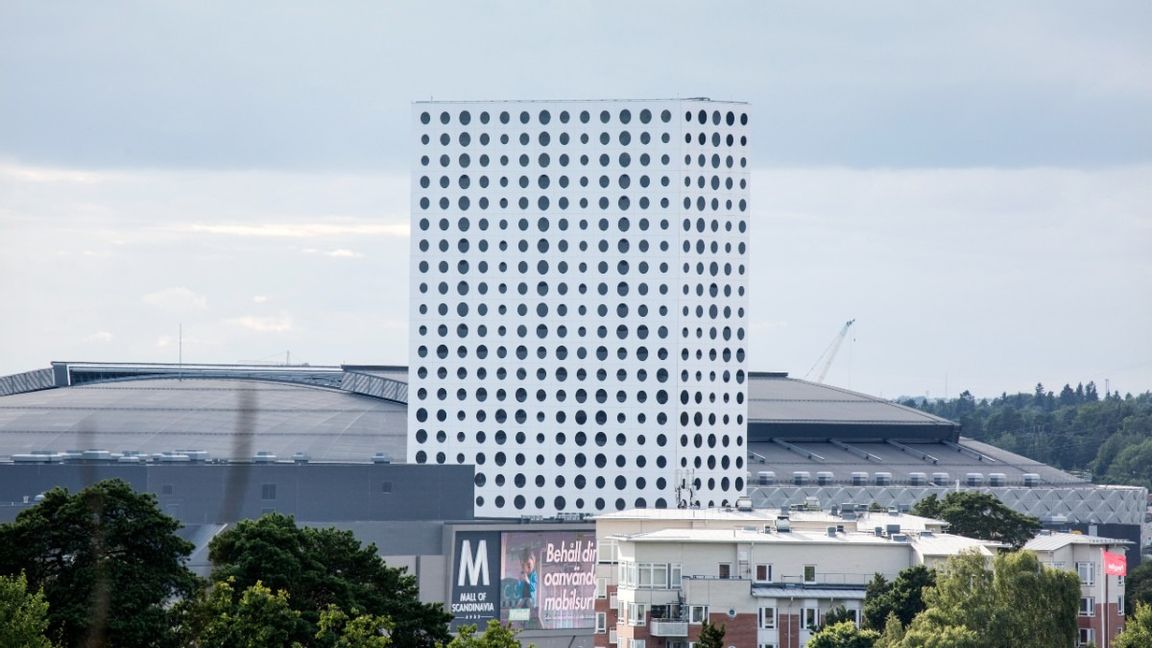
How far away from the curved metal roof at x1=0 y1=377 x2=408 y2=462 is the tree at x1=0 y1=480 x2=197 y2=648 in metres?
81.9

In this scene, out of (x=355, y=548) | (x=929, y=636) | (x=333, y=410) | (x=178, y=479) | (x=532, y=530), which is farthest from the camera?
(x=333, y=410)

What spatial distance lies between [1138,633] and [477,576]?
47865 millimetres

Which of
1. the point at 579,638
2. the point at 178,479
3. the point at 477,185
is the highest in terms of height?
the point at 477,185

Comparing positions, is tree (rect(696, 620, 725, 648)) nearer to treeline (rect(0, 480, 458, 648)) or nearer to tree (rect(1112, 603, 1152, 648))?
treeline (rect(0, 480, 458, 648))

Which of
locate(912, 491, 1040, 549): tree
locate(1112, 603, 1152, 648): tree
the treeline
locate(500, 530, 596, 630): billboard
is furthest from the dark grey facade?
the treeline

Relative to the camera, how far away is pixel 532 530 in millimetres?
130750

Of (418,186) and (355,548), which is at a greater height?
(418,186)

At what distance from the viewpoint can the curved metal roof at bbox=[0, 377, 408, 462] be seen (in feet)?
552

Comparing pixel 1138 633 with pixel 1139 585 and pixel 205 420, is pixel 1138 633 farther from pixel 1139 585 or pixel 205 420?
pixel 205 420

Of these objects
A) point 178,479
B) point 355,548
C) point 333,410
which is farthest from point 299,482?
point 355,548

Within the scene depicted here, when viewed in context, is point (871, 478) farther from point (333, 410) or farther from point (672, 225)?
point (333, 410)

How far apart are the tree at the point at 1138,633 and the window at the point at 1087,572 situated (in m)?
15.0

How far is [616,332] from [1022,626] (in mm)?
99902

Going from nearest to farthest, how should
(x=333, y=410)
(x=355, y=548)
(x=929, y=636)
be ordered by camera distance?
(x=355, y=548) → (x=929, y=636) → (x=333, y=410)
